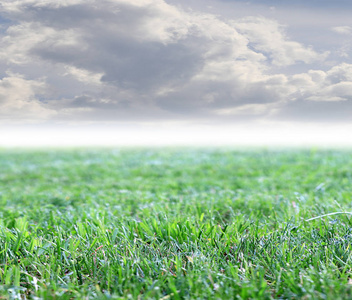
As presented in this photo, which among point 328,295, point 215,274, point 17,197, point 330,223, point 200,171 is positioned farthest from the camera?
point 200,171

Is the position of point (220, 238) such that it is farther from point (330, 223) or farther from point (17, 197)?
point (17, 197)

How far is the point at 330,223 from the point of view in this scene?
2.87 m

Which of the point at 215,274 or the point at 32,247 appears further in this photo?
the point at 32,247

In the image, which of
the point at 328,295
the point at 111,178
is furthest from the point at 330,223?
the point at 111,178

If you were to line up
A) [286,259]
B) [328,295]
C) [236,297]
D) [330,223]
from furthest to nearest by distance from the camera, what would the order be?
[330,223] → [286,259] → [236,297] → [328,295]

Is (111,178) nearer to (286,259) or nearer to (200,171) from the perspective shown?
(200,171)

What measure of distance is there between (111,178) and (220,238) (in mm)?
5207

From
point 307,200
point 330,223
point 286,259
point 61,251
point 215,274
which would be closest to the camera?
point 215,274

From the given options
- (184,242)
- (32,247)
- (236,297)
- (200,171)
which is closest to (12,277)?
(32,247)

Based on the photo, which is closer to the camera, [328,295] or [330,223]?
[328,295]

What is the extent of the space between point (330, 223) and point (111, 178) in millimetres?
5462

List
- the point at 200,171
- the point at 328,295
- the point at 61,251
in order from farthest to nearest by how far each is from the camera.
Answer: the point at 200,171
the point at 61,251
the point at 328,295

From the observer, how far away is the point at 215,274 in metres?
2.03

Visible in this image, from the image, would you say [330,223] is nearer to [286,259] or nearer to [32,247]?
[286,259]
